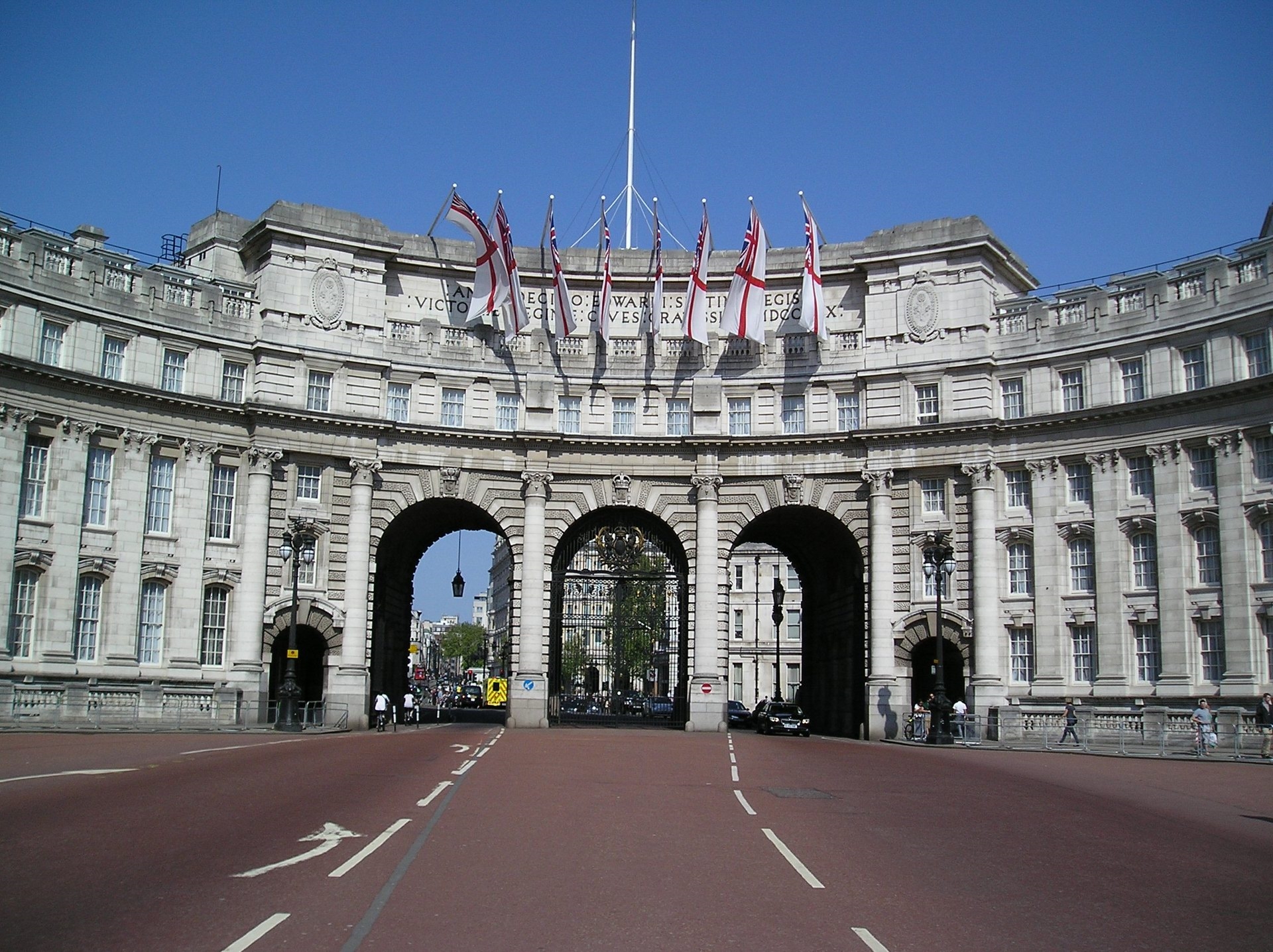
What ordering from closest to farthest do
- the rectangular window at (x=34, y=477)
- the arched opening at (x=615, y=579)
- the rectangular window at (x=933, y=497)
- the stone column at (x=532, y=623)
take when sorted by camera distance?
1. the rectangular window at (x=34, y=477)
2. the rectangular window at (x=933, y=497)
3. the stone column at (x=532, y=623)
4. the arched opening at (x=615, y=579)

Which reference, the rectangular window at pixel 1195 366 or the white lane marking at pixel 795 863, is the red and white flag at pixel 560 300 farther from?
the white lane marking at pixel 795 863

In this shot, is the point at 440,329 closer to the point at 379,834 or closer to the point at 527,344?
the point at 527,344

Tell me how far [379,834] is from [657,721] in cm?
4340

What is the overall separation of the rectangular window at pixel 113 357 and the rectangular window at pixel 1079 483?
3510cm

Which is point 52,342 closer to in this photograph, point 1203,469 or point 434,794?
point 434,794

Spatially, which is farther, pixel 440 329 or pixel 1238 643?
pixel 440 329

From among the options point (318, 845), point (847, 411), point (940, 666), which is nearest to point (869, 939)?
point (318, 845)

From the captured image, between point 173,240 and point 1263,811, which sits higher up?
point 173,240

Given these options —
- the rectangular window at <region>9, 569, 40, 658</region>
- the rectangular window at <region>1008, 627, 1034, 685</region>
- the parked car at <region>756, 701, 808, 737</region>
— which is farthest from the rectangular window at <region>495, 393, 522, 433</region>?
the rectangular window at <region>1008, 627, 1034, 685</region>

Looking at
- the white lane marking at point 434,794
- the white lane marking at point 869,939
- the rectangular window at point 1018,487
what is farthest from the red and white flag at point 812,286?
the white lane marking at point 869,939

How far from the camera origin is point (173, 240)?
190ft

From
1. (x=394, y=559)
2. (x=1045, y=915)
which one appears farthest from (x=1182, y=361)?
(x=1045, y=915)

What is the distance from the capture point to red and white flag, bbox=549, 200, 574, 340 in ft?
167

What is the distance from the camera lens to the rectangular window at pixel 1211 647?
4241cm
